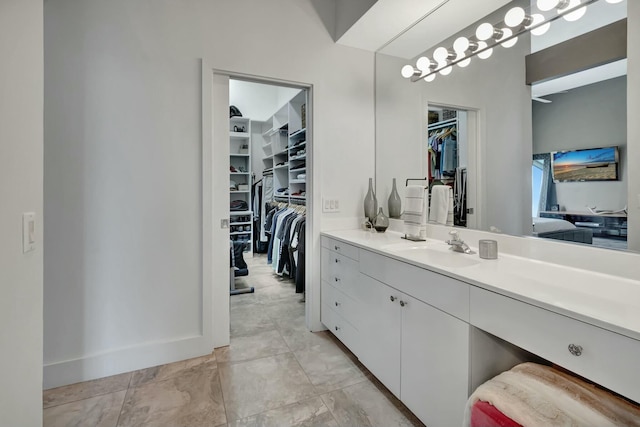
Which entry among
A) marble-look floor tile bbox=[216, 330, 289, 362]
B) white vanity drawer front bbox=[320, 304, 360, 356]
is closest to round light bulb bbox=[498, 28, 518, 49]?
white vanity drawer front bbox=[320, 304, 360, 356]

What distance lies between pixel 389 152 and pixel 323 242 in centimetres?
96

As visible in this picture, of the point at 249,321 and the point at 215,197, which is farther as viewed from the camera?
the point at 249,321

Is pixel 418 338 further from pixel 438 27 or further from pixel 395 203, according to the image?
pixel 438 27

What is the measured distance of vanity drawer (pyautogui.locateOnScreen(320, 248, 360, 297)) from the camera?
2.02 meters

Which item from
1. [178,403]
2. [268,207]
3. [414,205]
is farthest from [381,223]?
[268,207]

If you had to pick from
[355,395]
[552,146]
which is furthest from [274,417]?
[552,146]

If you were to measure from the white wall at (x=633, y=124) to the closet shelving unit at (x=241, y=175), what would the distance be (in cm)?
447

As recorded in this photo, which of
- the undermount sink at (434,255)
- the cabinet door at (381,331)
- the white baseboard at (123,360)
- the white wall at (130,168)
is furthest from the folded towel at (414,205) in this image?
the white baseboard at (123,360)

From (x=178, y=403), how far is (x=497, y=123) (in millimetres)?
2434

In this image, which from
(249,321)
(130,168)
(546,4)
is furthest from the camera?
(249,321)

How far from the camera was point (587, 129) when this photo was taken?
1.35m

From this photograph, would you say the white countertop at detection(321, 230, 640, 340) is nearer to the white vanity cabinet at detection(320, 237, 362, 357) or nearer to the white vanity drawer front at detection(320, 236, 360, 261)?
the white vanity drawer front at detection(320, 236, 360, 261)

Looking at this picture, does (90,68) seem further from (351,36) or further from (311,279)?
(311,279)

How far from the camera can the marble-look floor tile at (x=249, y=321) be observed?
2535 millimetres
